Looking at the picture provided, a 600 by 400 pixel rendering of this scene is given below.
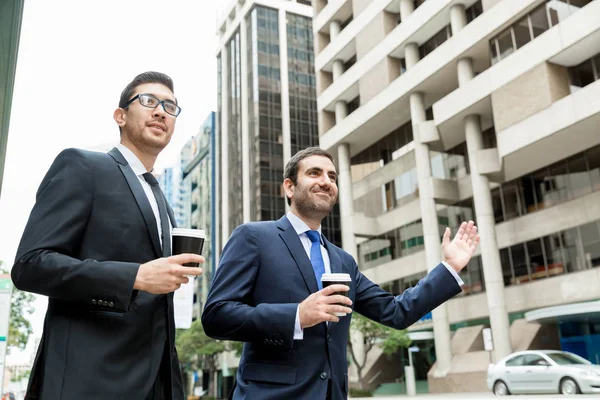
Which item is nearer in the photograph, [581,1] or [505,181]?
[581,1]

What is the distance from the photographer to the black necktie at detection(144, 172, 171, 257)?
253cm

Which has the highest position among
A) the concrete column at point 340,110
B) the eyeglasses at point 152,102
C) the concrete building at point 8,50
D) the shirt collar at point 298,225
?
the concrete column at point 340,110

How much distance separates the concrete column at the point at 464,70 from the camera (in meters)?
32.0

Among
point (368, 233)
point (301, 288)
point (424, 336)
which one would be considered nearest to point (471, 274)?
point (424, 336)

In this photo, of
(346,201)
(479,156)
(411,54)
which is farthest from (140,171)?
(346,201)

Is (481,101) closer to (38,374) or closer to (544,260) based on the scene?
(544,260)

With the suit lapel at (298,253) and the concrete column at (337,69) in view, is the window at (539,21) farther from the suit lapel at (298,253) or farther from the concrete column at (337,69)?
the suit lapel at (298,253)

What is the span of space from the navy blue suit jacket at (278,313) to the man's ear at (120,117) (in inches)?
36.8

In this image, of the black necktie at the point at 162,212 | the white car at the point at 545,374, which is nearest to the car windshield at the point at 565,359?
the white car at the point at 545,374

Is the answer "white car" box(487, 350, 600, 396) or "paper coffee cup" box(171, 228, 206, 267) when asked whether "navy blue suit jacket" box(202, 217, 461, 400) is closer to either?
"paper coffee cup" box(171, 228, 206, 267)

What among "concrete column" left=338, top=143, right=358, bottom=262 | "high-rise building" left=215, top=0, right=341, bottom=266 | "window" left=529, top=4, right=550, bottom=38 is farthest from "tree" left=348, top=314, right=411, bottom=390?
"high-rise building" left=215, top=0, right=341, bottom=266

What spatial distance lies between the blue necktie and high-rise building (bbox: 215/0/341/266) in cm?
5621

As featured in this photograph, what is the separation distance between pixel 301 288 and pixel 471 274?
109 ft

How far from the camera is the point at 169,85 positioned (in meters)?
2.82
